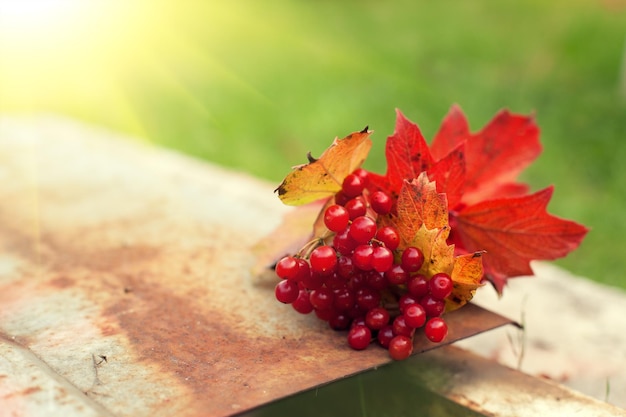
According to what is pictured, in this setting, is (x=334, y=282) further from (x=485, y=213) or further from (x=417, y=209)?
(x=485, y=213)

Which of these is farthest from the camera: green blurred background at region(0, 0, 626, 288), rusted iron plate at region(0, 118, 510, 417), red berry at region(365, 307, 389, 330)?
green blurred background at region(0, 0, 626, 288)

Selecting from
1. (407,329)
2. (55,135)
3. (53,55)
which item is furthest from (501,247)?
(53,55)

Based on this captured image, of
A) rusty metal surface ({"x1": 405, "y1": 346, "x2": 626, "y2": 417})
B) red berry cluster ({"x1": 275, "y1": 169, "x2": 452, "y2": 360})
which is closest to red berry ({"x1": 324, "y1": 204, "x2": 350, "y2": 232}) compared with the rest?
red berry cluster ({"x1": 275, "y1": 169, "x2": 452, "y2": 360})

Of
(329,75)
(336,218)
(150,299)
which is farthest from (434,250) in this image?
(329,75)

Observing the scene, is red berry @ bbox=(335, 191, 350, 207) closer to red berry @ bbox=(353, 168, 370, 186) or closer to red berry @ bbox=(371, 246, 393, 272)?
red berry @ bbox=(353, 168, 370, 186)

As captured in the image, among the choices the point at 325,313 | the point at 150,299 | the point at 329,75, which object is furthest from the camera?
the point at 329,75

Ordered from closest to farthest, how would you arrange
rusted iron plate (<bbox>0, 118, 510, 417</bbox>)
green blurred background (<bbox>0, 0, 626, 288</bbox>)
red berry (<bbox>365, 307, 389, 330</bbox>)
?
rusted iron plate (<bbox>0, 118, 510, 417</bbox>)
red berry (<bbox>365, 307, 389, 330</bbox>)
green blurred background (<bbox>0, 0, 626, 288</bbox>)
